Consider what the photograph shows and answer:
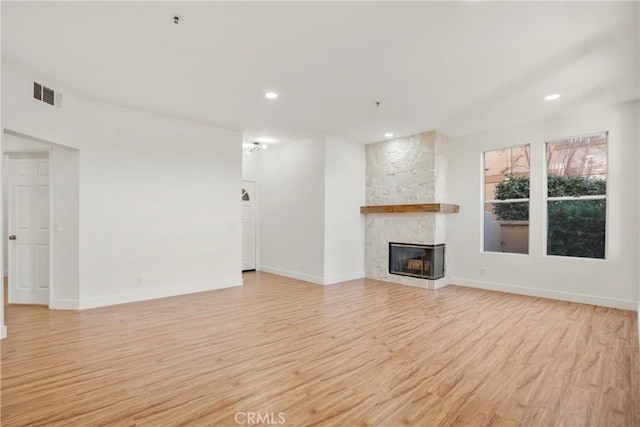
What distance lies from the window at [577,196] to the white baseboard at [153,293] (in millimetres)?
5440

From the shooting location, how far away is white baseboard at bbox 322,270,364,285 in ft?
19.8

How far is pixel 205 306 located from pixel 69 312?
65.5 inches

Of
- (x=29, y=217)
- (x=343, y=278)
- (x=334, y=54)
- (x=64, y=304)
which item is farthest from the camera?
(x=343, y=278)

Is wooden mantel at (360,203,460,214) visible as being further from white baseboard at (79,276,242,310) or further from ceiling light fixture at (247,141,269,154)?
white baseboard at (79,276,242,310)

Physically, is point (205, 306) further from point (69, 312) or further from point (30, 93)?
point (30, 93)

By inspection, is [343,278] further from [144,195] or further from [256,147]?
[144,195]

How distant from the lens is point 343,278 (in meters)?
6.35

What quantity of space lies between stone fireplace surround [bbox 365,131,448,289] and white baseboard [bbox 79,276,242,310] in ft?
9.49

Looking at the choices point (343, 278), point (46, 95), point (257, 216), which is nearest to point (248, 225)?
point (257, 216)

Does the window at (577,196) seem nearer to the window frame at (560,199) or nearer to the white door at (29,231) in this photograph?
the window frame at (560,199)

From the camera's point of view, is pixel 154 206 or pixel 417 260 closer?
pixel 154 206

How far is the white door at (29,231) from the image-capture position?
4.46m

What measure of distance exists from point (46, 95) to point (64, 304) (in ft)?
8.72

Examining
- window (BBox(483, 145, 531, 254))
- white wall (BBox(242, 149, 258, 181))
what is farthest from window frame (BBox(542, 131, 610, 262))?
white wall (BBox(242, 149, 258, 181))
